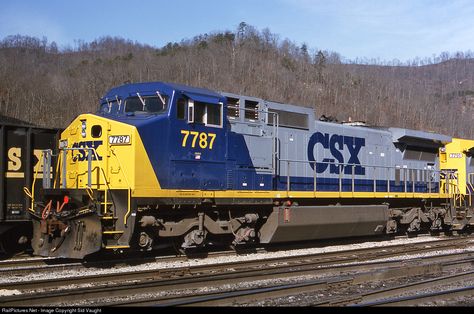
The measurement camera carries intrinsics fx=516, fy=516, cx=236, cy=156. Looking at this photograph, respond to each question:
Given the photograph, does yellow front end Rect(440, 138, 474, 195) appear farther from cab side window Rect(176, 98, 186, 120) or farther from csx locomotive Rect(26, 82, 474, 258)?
cab side window Rect(176, 98, 186, 120)

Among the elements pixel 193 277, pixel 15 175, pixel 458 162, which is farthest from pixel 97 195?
pixel 458 162

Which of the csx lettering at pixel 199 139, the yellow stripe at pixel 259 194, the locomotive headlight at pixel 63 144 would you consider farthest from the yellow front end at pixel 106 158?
the csx lettering at pixel 199 139

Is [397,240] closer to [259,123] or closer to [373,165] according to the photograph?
[373,165]

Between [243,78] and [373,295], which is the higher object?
[243,78]

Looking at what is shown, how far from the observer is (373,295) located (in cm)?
744

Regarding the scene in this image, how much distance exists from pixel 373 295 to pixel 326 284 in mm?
1001

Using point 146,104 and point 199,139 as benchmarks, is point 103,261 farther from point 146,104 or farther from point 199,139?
point 146,104

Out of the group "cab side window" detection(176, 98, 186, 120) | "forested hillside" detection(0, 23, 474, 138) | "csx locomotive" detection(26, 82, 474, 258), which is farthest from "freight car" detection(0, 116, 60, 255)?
"forested hillside" detection(0, 23, 474, 138)

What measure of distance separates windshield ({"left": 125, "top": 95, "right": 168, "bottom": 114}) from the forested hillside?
47.6 m

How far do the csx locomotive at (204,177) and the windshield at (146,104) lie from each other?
24 mm

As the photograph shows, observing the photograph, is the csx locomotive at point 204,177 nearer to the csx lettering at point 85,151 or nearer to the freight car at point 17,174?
the csx lettering at point 85,151

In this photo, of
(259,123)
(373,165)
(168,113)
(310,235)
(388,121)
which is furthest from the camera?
(388,121)

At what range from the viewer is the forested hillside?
233 ft

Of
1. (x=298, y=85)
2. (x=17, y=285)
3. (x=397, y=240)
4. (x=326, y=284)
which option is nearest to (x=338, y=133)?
(x=397, y=240)
